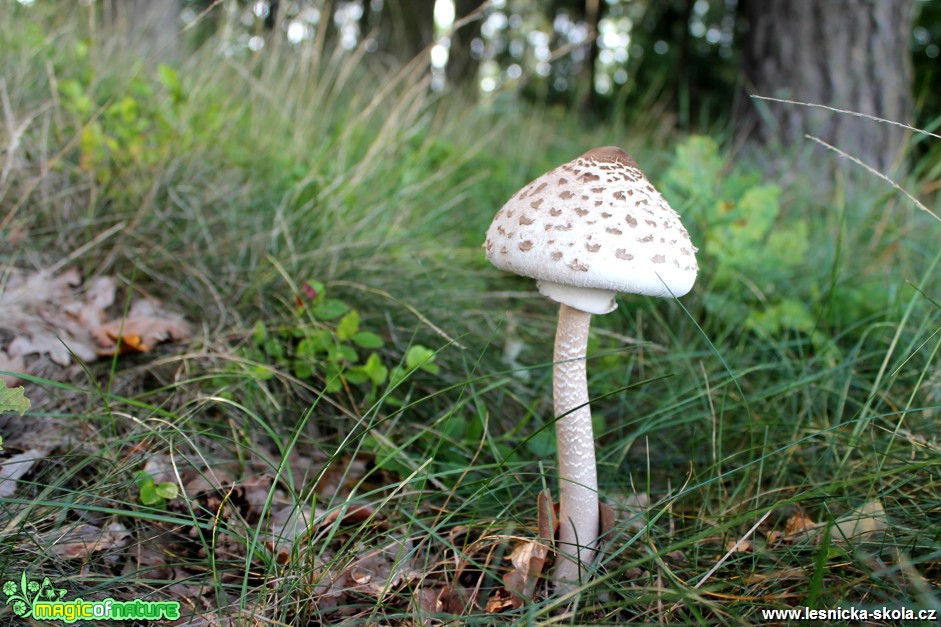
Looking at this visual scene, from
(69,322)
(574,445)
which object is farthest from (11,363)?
(574,445)

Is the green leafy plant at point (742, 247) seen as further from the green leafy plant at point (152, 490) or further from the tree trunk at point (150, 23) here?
the tree trunk at point (150, 23)

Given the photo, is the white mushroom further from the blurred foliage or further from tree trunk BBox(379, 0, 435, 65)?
tree trunk BBox(379, 0, 435, 65)

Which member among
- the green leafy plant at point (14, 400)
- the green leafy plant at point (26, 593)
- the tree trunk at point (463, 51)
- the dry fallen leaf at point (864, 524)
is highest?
the tree trunk at point (463, 51)

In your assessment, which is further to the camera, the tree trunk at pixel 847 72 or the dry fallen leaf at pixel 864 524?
the tree trunk at pixel 847 72

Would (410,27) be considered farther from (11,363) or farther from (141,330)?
(11,363)

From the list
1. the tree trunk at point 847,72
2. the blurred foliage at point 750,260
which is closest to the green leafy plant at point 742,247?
the blurred foliage at point 750,260
